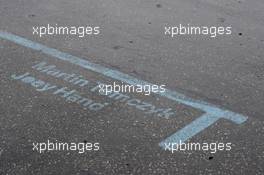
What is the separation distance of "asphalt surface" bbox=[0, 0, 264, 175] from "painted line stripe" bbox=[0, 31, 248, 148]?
2.2 inches

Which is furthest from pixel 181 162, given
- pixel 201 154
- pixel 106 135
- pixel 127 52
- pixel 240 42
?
pixel 240 42

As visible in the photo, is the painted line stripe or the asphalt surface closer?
the asphalt surface

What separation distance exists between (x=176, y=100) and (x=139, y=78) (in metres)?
0.58

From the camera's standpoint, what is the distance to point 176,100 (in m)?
5.37

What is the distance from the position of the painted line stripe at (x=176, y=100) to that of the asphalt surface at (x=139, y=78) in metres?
0.06

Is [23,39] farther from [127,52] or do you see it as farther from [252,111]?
[252,111]

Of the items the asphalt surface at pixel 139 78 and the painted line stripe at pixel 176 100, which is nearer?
the asphalt surface at pixel 139 78

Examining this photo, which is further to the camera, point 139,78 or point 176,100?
point 139,78

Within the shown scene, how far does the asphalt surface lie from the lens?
14.8ft

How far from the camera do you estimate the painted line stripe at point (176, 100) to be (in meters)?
4.92

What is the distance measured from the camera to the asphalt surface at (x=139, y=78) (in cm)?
450

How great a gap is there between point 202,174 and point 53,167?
117 cm

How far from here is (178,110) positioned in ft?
17.1

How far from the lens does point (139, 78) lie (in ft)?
18.9
